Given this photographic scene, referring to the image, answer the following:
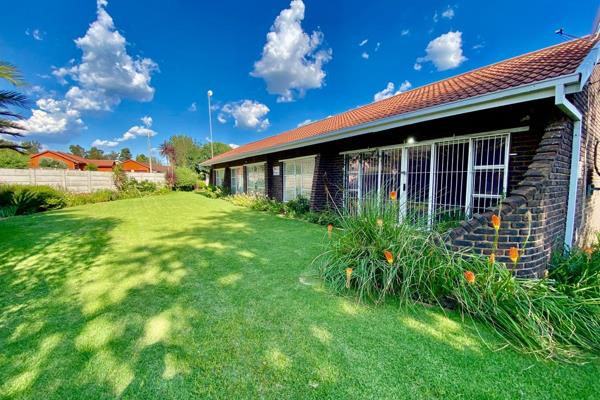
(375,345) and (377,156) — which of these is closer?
(375,345)

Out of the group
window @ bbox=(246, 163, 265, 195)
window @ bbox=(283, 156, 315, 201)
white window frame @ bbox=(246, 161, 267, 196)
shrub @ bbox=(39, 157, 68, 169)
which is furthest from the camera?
shrub @ bbox=(39, 157, 68, 169)

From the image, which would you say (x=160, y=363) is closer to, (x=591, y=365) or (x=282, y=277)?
(x=282, y=277)

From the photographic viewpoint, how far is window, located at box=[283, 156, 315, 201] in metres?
9.54

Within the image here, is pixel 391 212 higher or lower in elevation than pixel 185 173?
lower

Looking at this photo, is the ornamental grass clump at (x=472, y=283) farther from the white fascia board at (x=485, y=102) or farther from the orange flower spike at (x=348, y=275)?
the white fascia board at (x=485, y=102)

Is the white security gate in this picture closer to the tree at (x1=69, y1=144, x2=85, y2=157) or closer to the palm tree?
the palm tree

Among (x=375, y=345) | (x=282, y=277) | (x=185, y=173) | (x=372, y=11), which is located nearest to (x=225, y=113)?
(x=185, y=173)

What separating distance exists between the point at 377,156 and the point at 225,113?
23145 millimetres

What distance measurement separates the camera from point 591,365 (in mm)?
1923

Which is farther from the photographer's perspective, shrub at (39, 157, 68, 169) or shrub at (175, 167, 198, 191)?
shrub at (39, 157, 68, 169)

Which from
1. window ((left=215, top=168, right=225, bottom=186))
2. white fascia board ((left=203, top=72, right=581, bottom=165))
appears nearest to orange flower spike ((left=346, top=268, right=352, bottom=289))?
white fascia board ((left=203, top=72, right=581, bottom=165))

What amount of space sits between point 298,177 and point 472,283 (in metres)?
8.08

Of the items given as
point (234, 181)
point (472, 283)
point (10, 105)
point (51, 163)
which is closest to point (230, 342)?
point (472, 283)

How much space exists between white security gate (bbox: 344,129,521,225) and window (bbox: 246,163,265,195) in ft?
22.3
